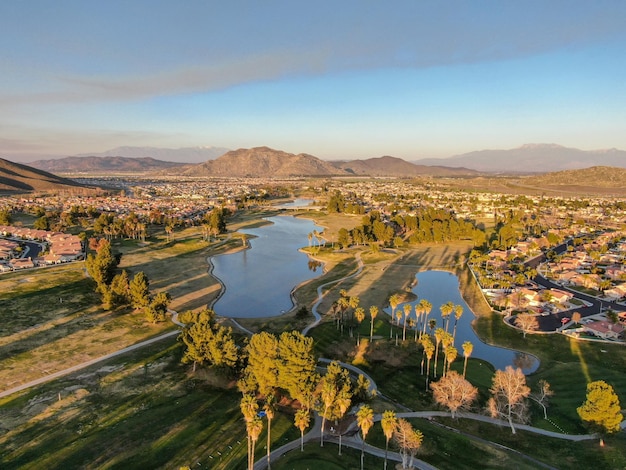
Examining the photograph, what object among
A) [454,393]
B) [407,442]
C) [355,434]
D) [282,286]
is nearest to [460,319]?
[454,393]

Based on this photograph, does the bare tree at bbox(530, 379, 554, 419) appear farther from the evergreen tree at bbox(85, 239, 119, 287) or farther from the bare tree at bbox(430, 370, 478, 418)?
the evergreen tree at bbox(85, 239, 119, 287)

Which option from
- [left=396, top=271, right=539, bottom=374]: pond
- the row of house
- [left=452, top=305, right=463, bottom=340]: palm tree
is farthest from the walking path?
the row of house

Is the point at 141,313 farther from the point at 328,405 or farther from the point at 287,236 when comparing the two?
the point at 287,236

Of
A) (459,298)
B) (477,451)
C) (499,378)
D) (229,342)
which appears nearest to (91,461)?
(229,342)

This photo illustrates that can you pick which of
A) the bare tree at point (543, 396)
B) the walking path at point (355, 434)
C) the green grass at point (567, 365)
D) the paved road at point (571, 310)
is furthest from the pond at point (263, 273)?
the paved road at point (571, 310)

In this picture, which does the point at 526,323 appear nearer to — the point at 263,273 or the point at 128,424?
the point at 128,424

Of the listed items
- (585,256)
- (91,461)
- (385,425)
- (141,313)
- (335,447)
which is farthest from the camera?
(585,256)
